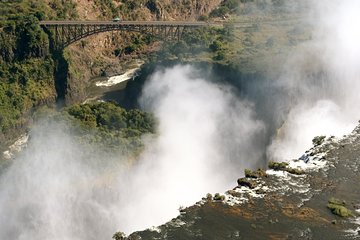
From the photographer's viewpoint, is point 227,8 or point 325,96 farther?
point 227,8

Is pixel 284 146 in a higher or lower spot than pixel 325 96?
lower

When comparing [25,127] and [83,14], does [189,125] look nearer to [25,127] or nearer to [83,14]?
[25,127]

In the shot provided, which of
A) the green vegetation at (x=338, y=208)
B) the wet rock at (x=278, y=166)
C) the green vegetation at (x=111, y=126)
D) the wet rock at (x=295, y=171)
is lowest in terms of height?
the green vegetation at (x=338, y=208)

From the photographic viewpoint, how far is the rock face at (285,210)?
2169 inches

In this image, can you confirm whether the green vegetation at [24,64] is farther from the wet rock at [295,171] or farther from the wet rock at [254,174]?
the wet rock at [295,171]

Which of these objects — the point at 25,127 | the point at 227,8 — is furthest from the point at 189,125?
the point at 227,8

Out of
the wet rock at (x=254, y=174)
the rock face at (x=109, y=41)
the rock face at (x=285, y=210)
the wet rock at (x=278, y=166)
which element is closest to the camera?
the rock face at (x=285, y=210)

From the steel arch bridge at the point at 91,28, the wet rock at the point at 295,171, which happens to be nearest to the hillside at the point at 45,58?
→ the steel arch bridge at the point at 91,28

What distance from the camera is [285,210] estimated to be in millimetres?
59344

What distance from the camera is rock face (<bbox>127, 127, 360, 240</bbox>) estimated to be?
181ft

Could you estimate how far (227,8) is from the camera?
158 meters

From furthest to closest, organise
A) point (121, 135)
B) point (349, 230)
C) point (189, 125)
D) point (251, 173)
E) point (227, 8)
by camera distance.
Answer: point (227, 8)
point (189, 125)
point (121, 135)
point (251, 173)
point (349, 230)

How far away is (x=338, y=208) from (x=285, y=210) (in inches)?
226

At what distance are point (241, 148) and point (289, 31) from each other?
4786 centimetres
